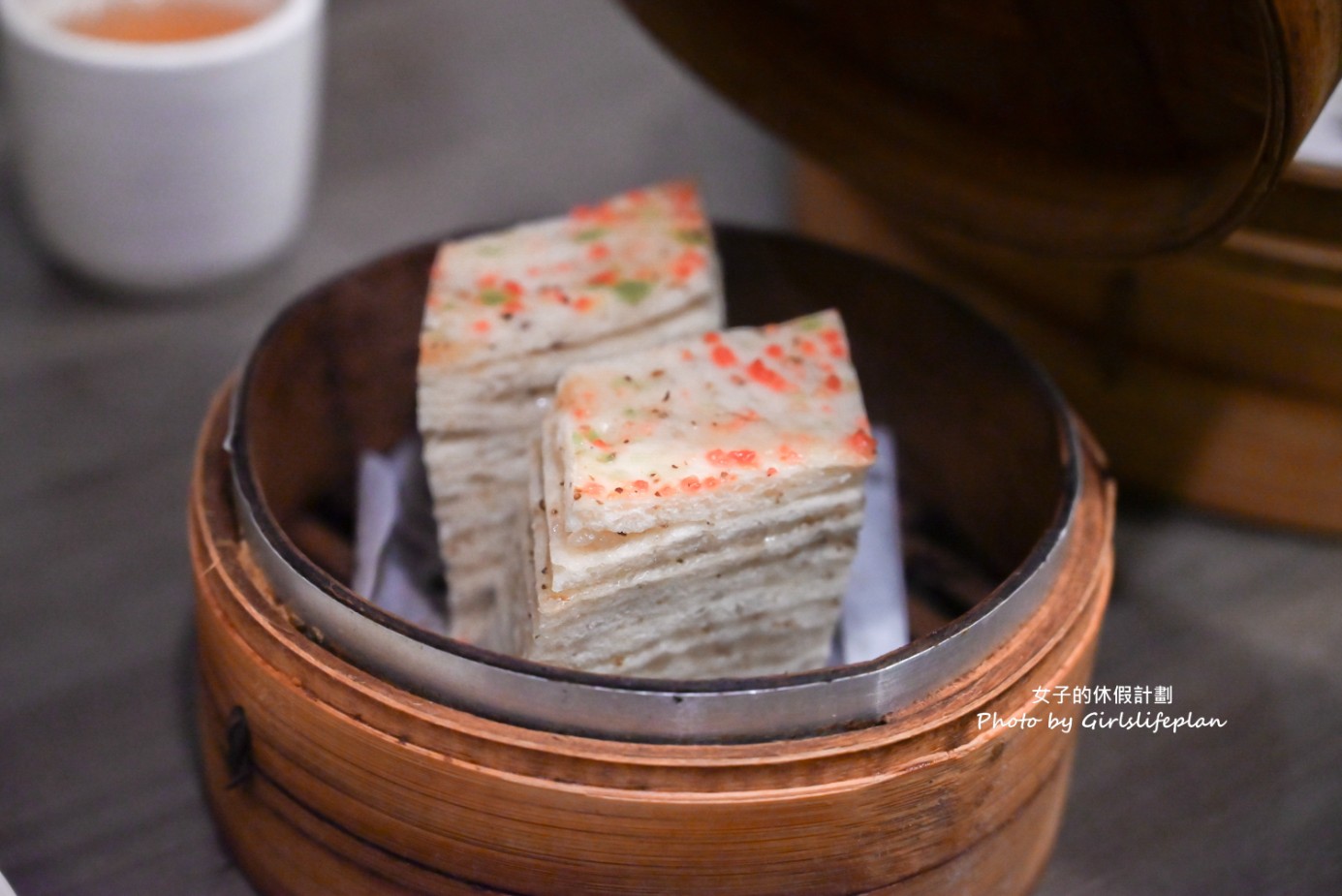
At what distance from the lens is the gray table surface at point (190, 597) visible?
4.33 ft

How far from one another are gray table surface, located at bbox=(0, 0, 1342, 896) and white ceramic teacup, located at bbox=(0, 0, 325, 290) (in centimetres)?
10

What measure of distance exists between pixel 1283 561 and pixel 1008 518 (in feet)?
1.61

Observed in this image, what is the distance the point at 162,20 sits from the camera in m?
1.87

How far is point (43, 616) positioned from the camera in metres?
1.52

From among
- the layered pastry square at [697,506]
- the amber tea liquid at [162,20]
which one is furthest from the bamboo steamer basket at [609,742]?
the amber tea liquid at [162,20]

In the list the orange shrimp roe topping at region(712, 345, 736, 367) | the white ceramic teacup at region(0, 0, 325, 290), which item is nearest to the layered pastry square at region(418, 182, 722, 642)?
the orange shrimp roe topping at region(712, 345, 736, 367)

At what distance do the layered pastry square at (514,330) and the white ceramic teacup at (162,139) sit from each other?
1.86 feet

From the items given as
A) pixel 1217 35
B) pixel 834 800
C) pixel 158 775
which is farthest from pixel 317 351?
pixel 1217 35

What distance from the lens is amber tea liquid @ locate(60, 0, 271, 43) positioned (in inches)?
72.0

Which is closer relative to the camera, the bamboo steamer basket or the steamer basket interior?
the bamboo steamer basket

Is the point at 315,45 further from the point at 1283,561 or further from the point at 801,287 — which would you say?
the point at 1283,561

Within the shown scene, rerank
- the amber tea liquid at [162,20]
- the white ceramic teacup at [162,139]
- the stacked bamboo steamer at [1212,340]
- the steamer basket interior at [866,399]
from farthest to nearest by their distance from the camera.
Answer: the amber tea liquid at [162,20], the white ceramic teacup at [162,139], the stacked bamboo steamer at [1212,340], the steamer basket interior at [866,399]

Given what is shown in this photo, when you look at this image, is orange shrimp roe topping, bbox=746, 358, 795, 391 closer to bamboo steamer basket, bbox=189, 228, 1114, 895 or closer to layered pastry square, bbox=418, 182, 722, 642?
layered pastry square, bbox=418, 182, 722, 642

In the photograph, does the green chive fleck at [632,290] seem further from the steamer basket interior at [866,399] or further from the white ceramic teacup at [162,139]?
the white ceramic teacup at [162,139]
